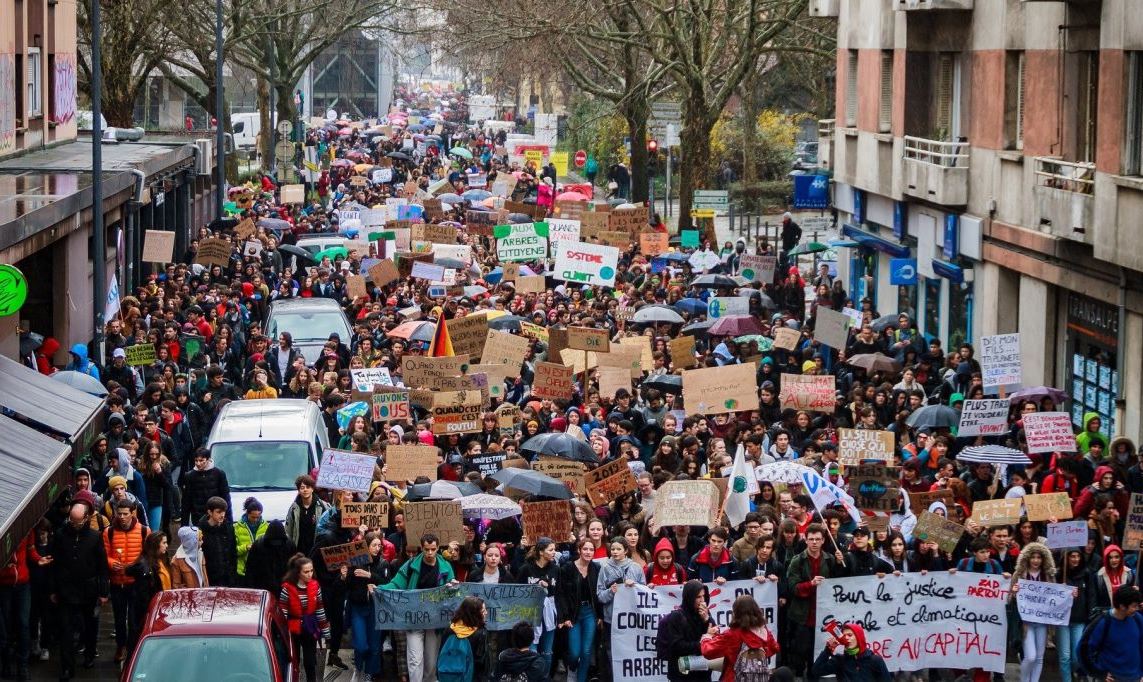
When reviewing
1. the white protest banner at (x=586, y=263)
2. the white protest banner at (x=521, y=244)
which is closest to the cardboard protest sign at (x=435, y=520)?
the white protest banner at (x=586, y=263)

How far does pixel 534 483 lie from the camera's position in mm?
15398

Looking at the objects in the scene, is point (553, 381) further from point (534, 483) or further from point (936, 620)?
point (936, 620)

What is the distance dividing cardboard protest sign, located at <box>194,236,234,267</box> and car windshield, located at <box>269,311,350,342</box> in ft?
19.2

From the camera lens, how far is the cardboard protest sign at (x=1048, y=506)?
47.1 ft

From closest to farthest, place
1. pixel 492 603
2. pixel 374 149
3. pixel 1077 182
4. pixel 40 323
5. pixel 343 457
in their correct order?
pixel 492 603
pixel 343 457
pixel 1077 182
pixel 40 323
pixel 374 149

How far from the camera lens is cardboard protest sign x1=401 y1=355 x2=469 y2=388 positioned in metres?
20.3

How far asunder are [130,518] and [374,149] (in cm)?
6045

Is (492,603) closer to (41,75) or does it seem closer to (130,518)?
(130,518)

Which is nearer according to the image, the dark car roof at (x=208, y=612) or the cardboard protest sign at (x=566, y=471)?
the dark car roof at (x=208, y=612)

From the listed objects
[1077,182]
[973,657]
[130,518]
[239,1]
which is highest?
[239,1]

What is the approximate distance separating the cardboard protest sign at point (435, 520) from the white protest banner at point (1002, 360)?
831 centimetres

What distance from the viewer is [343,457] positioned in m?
15.1

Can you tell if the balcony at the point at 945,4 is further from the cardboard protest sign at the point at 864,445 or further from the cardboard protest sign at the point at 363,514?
the cardboard protest sign at the point at 363,514

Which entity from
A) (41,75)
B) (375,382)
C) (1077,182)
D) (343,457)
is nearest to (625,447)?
(343,457)
